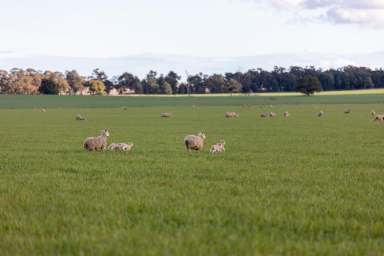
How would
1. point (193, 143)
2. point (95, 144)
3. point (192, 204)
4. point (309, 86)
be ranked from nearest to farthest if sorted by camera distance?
point (192, 204)
point (193, 143)
point (95, 144)
point (309, 86)

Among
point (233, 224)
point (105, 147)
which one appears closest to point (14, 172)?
point (105, 147)

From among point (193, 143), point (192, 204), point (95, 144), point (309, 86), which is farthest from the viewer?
point (309, 86)

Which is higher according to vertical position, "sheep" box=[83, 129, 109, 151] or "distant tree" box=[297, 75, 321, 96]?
"distant tree" box=[297, 75, 321, 96]

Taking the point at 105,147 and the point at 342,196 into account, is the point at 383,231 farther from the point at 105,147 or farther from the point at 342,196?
the point at 105,147

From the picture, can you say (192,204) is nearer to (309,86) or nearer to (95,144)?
(95,144)

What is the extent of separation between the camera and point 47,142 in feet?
92.4

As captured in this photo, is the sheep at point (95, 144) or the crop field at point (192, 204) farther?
the sheep at point (95, 144)

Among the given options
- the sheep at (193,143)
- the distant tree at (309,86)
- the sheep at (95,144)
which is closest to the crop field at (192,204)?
the sheep at (193,143)

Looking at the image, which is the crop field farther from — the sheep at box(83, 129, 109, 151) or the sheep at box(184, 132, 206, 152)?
the sheep at box(83, 129, 109, 151)

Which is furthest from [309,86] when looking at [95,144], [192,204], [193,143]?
[192,204]

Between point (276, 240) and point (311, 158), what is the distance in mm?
11836

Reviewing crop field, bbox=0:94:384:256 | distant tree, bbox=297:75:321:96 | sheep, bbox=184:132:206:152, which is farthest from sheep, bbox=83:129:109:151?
distant tree, bbox=297:75:321:96

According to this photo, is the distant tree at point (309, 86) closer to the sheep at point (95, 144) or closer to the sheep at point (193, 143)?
the sheep at point (193, 143)

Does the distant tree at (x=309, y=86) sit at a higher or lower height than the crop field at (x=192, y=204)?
higher
